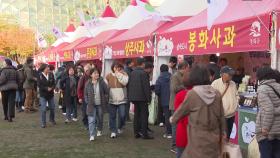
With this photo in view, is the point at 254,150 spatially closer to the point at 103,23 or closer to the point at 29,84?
the point at 29,84

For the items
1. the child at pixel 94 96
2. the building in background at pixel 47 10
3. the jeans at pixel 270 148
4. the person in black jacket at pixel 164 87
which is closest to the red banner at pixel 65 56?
the child at pixel 94 96

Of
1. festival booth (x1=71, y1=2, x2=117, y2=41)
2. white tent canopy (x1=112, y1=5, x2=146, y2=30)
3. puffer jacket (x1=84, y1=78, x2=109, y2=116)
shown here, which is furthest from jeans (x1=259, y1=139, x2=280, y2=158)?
festival booth (x1=71, y1=2, x2=117, y2=41)

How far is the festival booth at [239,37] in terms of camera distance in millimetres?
7520

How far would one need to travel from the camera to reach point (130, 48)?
13.7m

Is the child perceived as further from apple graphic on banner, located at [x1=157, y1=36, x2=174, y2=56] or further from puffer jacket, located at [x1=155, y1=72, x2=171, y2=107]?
apple graphic on banner, located at [x1=157, y1=36, x2=174, y2=56]

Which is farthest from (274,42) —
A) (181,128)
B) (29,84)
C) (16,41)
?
(16,41)

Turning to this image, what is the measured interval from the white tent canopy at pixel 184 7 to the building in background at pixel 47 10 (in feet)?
203

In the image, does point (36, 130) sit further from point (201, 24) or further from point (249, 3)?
point (249, 3)

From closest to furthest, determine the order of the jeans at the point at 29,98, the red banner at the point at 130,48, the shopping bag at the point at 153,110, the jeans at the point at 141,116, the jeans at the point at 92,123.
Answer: the jeans at the point at 92,123, the jeans at the point at 141,116, the shopping bag at the point at 153,110, the red banner at the point at 130,48, the jeans at the point at 29,98

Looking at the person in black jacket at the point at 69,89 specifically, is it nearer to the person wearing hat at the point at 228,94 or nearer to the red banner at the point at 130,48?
the red banner at the point at 130,48

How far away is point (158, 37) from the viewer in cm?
1188

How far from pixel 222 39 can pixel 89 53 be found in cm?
1084

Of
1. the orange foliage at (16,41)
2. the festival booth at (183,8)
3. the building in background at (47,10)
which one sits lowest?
the festival booth at (183,8)

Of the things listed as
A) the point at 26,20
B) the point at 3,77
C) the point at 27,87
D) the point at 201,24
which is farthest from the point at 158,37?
the point at 26,20
